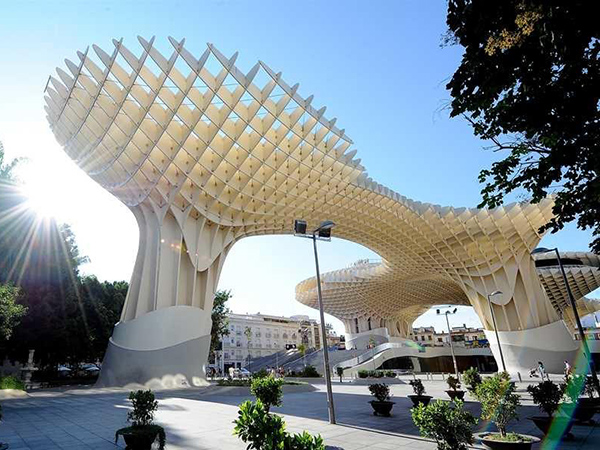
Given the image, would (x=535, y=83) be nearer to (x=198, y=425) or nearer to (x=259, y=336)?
(x=198, y=425)

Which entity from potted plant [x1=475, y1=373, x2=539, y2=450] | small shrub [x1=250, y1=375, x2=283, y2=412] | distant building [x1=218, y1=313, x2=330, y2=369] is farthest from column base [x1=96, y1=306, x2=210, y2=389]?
distant building [x1=218, y1=313, x2=330, y2=369]

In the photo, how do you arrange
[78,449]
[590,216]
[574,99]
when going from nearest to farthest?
[574,99]
[590,216]
[78,449]

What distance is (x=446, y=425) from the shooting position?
5320 millimetres

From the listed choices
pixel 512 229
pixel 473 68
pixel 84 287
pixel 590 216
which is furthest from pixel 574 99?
pixel 512 229

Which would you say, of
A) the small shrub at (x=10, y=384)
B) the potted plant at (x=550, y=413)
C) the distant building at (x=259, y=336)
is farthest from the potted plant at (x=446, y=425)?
the distant building at (x=259, y=336)

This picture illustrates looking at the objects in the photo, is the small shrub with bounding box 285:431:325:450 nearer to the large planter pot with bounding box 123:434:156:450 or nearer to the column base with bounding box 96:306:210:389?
the large planter pot with bounding box 123:434:156:450

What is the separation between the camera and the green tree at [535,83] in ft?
18.2

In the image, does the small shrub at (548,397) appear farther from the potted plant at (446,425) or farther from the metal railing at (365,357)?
the metal railing at (365,357)

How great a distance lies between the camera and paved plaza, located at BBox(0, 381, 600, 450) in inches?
338

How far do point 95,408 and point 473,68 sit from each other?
1800 cm

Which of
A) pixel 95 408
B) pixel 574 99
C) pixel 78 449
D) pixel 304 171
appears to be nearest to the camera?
pixel 574 99

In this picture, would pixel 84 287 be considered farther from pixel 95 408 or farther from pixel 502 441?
pixel 502 441

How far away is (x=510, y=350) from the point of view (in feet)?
133

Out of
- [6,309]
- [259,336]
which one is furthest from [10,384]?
[259,336]
